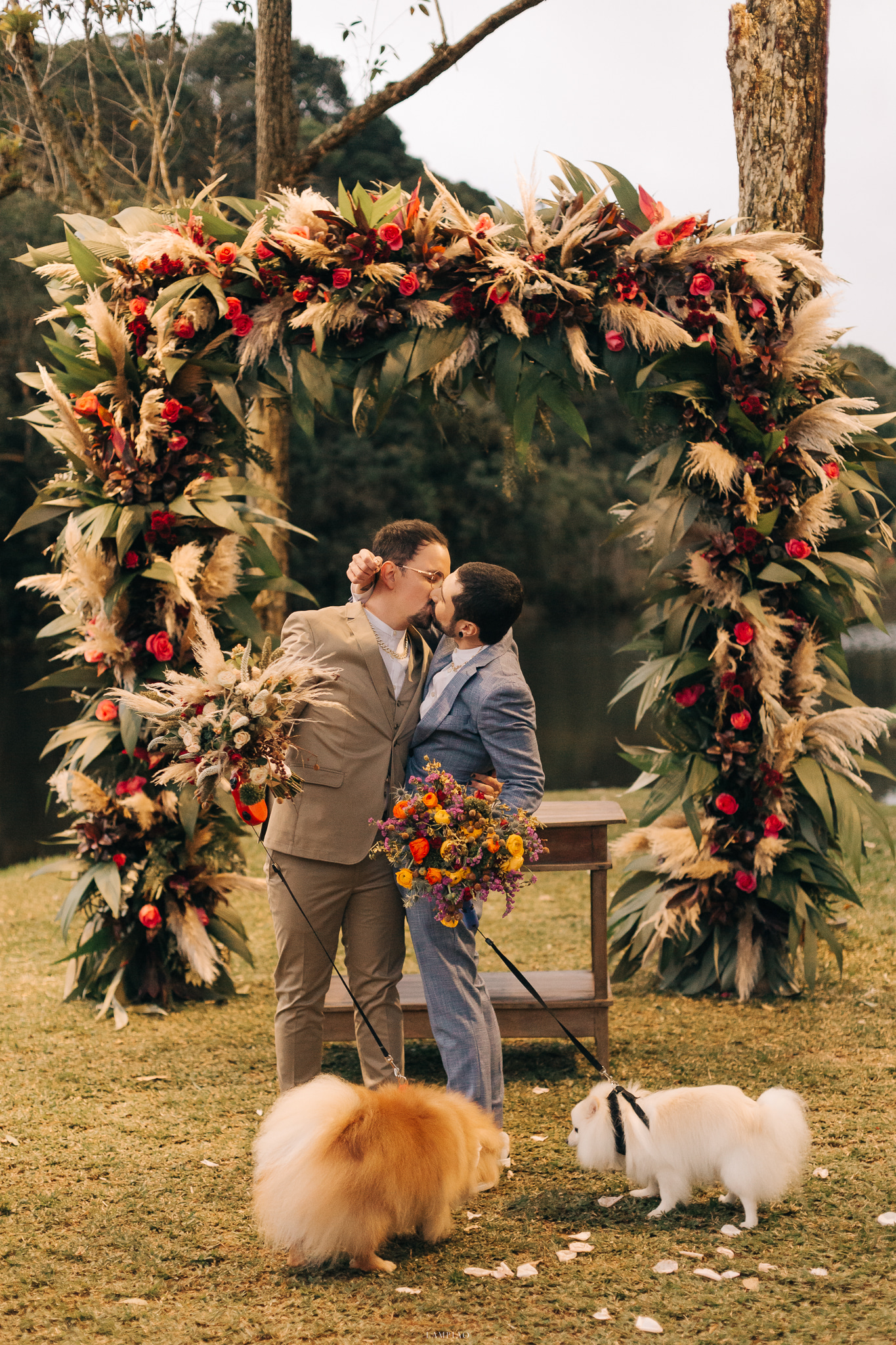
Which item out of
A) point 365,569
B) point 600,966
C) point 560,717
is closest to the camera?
point 365,569

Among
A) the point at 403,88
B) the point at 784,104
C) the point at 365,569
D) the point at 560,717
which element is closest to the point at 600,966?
the point at 365,569

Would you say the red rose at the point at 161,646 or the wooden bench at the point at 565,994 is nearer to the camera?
the wooden bench at the point at 565,994

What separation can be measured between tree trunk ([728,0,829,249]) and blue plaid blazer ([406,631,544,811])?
3.22m

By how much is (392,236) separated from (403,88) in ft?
17.3

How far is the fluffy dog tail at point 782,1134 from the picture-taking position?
9.35 feet

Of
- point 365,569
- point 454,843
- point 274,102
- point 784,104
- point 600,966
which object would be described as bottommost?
point 600,966

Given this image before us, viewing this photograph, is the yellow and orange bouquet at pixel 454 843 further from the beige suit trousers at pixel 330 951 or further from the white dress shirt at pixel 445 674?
the white dress shirt at pixel 445 674

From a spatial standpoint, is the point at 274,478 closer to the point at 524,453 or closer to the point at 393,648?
the point at 524,453

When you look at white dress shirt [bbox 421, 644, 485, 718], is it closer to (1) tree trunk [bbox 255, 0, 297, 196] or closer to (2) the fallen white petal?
(2) the fallen white petal

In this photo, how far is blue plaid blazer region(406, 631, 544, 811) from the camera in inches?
124

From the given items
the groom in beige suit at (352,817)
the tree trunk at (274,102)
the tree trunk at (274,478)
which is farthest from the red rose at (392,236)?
the tree trunk at (274,102)

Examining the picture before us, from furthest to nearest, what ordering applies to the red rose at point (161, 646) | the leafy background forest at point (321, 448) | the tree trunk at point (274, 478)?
the leafy background forest at point (321, 448), the tree trunk at point (274, 478), the red rose at point (161, 646)

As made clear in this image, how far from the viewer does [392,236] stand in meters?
4.35

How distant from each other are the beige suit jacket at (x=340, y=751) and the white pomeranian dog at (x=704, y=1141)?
974 mm
